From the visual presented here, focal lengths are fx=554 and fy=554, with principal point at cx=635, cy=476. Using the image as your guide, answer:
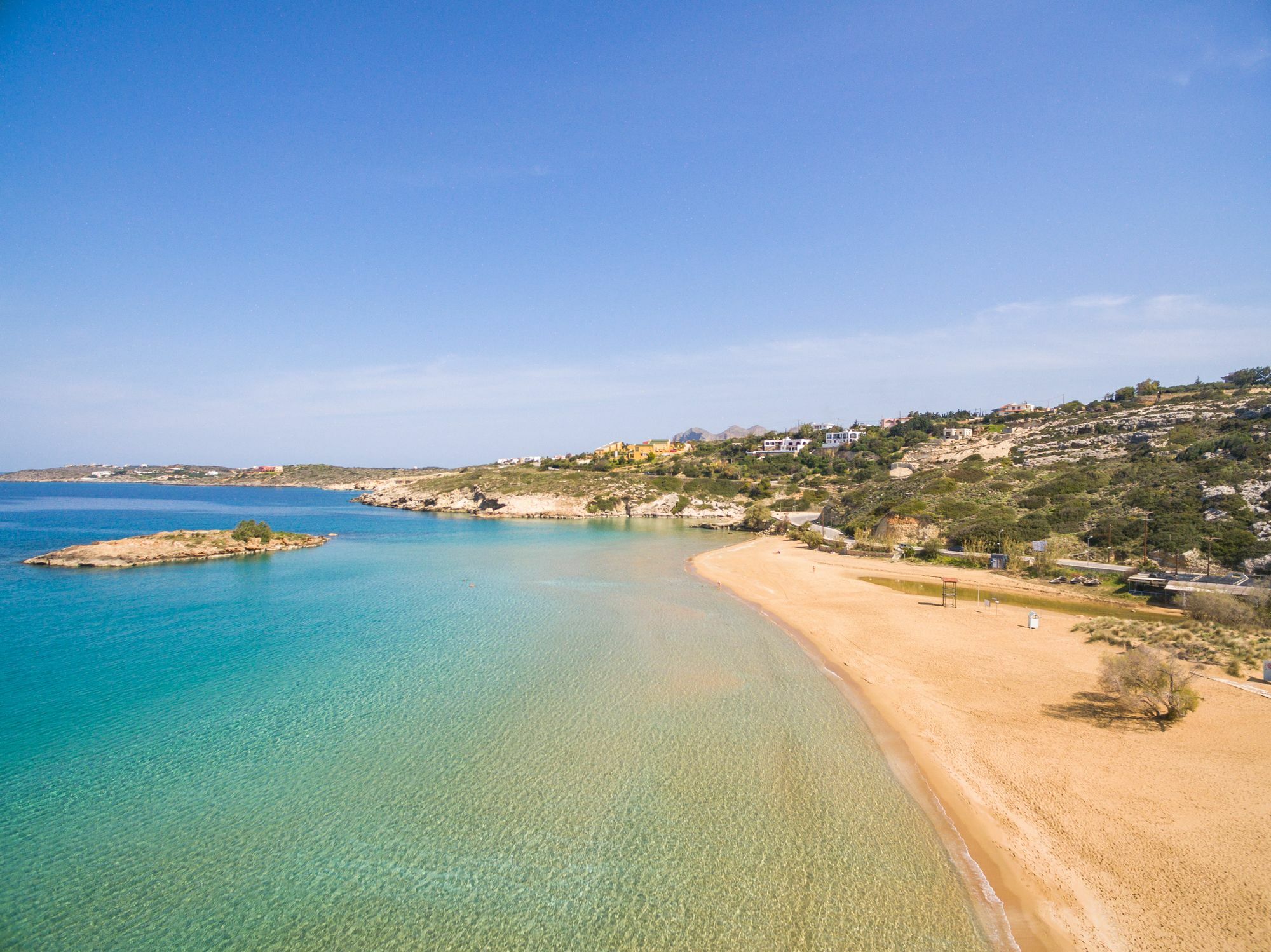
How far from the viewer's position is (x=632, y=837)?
30.8 ft

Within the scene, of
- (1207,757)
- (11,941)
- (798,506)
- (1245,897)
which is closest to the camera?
(11,941)

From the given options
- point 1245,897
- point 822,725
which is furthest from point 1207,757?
point 822,725

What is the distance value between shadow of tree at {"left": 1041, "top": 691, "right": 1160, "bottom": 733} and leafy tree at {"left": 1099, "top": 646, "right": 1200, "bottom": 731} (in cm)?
23

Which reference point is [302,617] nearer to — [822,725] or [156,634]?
[156,634]

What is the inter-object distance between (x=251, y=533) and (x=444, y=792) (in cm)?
4206

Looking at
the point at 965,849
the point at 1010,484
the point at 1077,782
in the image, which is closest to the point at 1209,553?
the point at 1010,484

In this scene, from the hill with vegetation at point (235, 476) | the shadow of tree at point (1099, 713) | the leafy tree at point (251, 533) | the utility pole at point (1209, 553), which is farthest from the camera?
the hill with vegetation at point (235, 476)

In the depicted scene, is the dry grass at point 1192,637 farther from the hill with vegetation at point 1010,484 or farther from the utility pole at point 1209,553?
the hill with vegetation at point 1010,484

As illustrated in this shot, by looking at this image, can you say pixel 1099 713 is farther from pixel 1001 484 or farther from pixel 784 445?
pixel 784 445

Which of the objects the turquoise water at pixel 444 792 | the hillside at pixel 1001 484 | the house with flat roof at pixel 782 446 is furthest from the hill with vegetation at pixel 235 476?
the turquoise water at pixel 444 792

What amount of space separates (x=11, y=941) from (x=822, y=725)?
14.3 metres

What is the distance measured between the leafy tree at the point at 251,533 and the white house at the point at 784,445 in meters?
84.0

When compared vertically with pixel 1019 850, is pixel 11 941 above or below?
above

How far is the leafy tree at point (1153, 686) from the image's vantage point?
42.1ft
